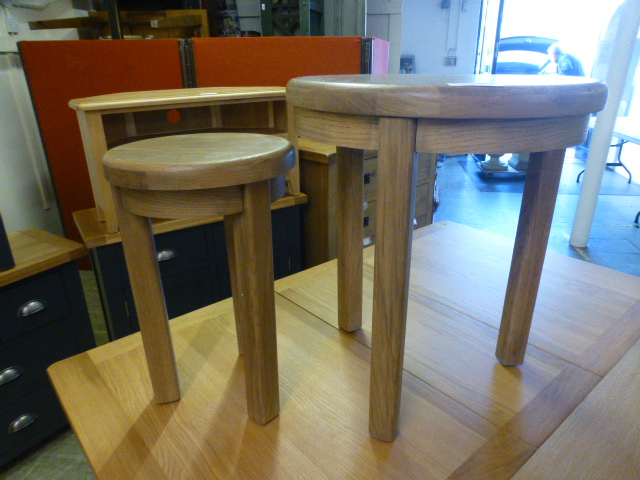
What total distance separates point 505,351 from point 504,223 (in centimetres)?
259

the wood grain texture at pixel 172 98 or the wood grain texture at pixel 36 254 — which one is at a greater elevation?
the wood grain texture at pixel 172 98

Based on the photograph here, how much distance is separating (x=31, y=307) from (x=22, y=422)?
1.17ft

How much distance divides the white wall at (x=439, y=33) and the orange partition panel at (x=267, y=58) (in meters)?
4.62

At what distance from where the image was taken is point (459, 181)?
15.3 ft

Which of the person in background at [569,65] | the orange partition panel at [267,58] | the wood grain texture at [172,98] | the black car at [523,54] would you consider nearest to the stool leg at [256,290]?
the wood grain texture at [172,98]

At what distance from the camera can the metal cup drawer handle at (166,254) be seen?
5.17ft

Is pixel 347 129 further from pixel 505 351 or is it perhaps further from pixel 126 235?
pixel 505 351

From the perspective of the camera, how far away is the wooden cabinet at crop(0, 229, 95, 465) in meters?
1.22

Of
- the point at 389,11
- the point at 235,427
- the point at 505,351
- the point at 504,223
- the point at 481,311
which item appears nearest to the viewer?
the point at 235,427

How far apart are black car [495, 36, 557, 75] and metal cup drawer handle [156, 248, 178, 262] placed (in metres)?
6.57

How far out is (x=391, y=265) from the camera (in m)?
0.70

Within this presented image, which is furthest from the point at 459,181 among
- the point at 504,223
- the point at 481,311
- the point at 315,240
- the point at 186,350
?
the point at 186,350

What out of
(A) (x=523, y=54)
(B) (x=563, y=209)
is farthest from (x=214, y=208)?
(A) (x=523, y=54)

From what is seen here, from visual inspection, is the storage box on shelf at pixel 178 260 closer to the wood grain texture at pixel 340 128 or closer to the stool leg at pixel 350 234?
the stool leg at pixel 350 234
